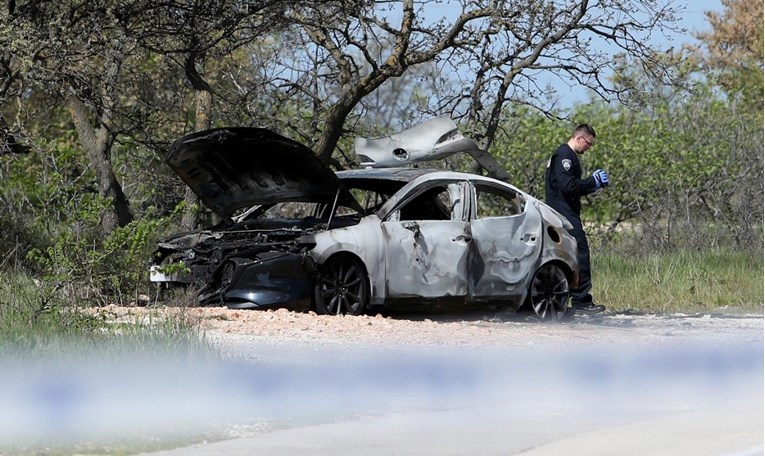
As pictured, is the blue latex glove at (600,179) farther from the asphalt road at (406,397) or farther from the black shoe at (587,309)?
the asphalt road at (406,397)

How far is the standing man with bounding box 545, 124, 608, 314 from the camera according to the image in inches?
609

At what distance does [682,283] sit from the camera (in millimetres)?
19094

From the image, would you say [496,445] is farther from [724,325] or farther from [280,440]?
[724,325]

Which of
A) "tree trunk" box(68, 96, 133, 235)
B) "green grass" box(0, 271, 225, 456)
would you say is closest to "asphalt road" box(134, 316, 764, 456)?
"green grass" box(0, 271, 225, 456)

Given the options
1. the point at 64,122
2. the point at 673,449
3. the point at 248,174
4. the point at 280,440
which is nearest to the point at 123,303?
the point at 248,174

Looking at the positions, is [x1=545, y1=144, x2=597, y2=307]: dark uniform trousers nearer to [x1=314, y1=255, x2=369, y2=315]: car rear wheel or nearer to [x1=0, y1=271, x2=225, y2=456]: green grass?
[x1=314, y1=255, x2=369, y2=315]: car rear wheel

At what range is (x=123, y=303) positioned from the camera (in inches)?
567

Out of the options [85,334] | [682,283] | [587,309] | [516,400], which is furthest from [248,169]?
[682,283]

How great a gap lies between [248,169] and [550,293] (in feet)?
11.5

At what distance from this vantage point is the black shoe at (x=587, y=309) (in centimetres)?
1541

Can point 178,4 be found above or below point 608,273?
above

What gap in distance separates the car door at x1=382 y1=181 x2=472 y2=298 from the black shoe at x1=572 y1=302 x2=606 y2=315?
1685mm

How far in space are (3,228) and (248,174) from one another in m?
5.35

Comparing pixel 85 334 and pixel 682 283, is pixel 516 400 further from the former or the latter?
pixel 682 283
